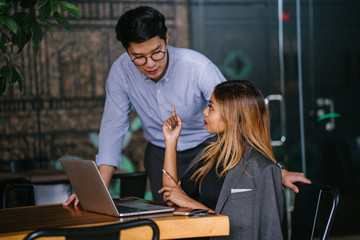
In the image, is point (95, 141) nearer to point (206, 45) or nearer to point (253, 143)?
point (206, 45)

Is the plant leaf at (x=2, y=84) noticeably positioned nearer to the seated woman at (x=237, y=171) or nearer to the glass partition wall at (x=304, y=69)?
the seated woman at (x=237, y=171)

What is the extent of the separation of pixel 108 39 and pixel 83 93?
1.83 feet

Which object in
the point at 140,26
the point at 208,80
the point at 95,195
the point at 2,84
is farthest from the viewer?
the point at 208,80

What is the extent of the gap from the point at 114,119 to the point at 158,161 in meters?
0.34

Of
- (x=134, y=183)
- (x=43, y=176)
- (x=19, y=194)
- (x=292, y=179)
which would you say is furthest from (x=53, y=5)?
(x=19, y=194)

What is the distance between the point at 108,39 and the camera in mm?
5004

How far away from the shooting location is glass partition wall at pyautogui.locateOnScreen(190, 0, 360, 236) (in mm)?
4621

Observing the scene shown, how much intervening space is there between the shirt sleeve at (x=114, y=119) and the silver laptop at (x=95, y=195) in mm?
548

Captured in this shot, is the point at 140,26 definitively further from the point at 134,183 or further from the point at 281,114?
the point at 281,114

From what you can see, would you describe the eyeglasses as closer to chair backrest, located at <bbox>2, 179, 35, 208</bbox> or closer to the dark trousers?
the dark trousers

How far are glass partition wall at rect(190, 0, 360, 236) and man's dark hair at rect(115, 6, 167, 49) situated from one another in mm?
2591

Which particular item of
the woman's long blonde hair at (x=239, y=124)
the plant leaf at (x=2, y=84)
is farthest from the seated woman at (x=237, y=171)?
the plant leaf at (x=2, y=84)

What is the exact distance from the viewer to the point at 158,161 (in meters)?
2.85

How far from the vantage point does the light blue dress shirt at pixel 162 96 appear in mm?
2646
